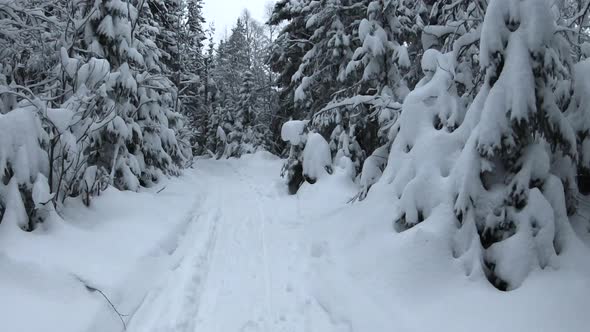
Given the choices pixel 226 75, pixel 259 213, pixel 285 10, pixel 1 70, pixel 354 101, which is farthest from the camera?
pixel 226 75

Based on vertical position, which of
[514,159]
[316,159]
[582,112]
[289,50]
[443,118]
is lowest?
[316,159]

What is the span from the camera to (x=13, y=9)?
20.6 feet

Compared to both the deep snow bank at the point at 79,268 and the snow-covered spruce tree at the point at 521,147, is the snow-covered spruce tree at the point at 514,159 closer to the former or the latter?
the snow-covered spruce tree at the point at 521,147

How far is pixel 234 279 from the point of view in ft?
19.6

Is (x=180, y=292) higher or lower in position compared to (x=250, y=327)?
lower

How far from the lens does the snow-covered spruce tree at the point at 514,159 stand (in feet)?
13.8

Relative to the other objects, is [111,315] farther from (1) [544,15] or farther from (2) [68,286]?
(1) [544,15]

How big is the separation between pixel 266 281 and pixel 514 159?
147 inches

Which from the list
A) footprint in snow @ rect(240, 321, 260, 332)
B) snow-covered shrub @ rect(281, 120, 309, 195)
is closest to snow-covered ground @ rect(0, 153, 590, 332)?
footprint in snow @ rect(240, 321, 260, 332)

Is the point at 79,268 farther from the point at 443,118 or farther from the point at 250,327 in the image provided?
the point at 443,118

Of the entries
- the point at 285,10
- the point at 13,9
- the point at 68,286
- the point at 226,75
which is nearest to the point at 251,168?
the point at 285,10

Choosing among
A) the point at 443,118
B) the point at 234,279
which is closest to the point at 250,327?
the point at 234,279

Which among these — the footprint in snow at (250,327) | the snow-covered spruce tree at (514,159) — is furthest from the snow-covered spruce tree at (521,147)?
the footprint in snow at (250,327)

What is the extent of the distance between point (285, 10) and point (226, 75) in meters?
23.8
